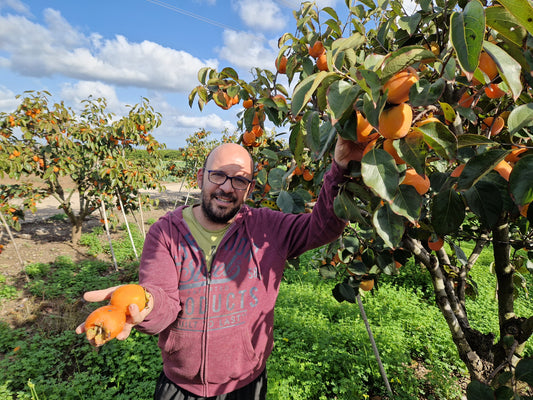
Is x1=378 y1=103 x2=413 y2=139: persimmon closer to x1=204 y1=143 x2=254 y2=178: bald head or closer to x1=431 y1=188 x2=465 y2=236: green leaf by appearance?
x1=431 y1=188 x2=465 y2=236: green leaf

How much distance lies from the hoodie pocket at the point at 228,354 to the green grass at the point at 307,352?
3.42 ft

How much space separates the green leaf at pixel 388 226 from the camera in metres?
0.68

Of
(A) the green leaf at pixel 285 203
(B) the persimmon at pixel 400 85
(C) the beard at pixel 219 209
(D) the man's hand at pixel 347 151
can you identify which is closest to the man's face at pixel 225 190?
(C) the beard at pixel 219 209

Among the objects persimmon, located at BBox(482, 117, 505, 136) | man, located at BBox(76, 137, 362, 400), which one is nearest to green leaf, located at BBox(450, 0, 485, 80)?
persimmon, located at BBox(482, 117, 505, 136)

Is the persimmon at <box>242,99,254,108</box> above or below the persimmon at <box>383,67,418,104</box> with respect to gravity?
above

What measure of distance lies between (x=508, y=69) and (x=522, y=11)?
0.09 metres

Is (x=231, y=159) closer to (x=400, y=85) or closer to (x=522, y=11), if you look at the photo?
(x=400, y=85)

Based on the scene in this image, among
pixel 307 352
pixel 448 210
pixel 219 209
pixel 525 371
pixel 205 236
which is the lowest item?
pixel 307 352

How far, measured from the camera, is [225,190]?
4.49 feet

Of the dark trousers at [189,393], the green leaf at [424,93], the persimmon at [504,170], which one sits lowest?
the dark trousers at [189,393]

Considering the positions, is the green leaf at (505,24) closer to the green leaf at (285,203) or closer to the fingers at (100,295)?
the green leaf at (285,203)

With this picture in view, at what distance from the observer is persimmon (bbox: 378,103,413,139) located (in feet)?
2.00

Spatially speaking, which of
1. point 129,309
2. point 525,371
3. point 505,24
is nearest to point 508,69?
point 505,24

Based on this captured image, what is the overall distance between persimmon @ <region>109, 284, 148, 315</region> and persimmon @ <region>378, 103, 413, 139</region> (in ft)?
2.71
